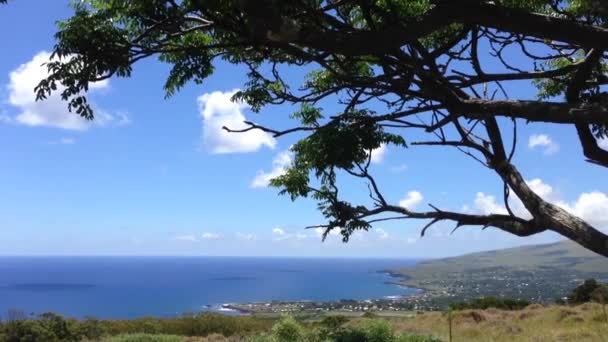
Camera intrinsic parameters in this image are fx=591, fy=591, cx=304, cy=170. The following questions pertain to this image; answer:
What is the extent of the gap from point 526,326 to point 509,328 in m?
2.01

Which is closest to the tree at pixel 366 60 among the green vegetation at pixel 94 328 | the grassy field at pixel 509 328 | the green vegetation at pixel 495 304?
the grassy field at pixel 509 328

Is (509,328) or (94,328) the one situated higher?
(509,328)

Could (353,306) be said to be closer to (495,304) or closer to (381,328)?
(495,304)

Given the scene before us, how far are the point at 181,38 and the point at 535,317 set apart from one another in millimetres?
19726

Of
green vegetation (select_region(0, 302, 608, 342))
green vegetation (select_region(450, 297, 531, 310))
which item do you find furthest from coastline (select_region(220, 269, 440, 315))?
green vegetation (select_region(0, 302, 608, 342))

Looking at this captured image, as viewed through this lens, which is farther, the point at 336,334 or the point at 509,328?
the point at 509,328

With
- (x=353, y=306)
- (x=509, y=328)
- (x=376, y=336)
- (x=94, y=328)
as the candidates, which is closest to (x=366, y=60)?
(x=376, y=336)

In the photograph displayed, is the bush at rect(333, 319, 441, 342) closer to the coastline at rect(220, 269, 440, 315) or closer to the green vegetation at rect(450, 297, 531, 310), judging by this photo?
the green vegetation at rect(450, 297, 531, 310)

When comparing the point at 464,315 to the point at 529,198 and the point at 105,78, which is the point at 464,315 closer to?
the point at 529,198

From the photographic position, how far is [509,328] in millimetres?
17672

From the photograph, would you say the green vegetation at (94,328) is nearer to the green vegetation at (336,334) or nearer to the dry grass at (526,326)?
the dry grass at (526,326)

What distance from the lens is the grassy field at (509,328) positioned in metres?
14.2

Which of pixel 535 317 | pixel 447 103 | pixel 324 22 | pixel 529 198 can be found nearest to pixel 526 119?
pixel 447 103

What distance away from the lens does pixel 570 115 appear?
13.8 ft
